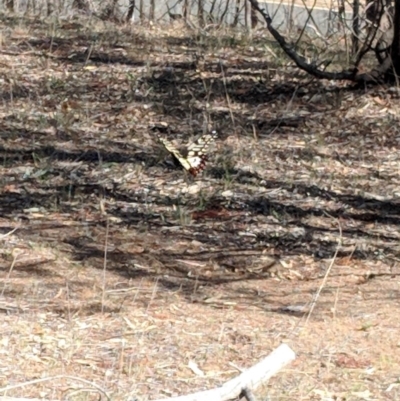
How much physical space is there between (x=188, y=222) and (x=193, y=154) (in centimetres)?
91

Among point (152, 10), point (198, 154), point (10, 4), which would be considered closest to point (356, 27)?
point (198, 154)

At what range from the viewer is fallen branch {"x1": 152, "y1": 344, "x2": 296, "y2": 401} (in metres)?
3.29

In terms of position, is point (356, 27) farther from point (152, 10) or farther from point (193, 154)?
point (152, 10)

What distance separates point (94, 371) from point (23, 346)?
1.12ft

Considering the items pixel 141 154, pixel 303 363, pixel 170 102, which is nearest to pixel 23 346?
pixel 303 363

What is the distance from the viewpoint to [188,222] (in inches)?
235

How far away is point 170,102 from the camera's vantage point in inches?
318

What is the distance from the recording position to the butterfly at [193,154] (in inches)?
262

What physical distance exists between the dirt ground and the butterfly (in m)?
0.10

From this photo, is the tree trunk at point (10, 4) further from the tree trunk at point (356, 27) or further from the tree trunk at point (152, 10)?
the tree trunk at point (356, 27)

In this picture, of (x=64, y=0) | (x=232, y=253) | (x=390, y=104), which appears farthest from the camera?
(x=64, y=0)

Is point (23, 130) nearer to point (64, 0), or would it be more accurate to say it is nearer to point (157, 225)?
point (157, 225)

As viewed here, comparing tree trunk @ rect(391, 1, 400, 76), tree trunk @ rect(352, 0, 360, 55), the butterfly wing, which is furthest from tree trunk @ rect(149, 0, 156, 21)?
the butterfly wing

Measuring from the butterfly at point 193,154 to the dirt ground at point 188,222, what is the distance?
99mm
